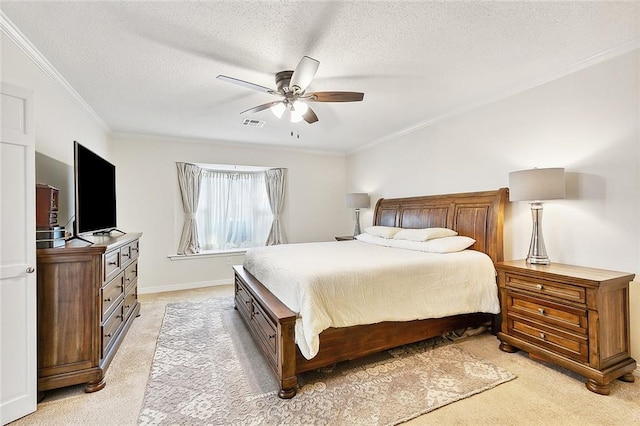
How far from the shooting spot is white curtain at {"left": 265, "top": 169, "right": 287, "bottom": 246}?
5766 mm

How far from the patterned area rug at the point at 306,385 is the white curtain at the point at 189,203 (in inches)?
89.1

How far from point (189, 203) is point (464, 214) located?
4340mm

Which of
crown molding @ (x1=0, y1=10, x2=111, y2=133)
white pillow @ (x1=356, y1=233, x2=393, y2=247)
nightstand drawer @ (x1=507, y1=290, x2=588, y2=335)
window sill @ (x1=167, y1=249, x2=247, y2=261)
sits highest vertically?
crown molding @ (x1=0, y1=10, x2=111, y2=133)

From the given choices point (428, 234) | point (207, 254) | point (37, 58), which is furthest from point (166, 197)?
point (428, 234)

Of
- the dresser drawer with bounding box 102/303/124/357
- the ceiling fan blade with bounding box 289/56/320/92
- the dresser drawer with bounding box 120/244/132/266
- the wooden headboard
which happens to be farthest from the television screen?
the wooden headboard

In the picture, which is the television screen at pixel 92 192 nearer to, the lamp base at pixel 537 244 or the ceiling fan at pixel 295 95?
the ceiling fan at pixel 295 95

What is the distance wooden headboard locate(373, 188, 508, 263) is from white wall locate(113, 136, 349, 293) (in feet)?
7.81

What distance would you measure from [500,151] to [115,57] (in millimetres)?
3877

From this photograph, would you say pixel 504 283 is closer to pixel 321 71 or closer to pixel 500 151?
pixel 500 151

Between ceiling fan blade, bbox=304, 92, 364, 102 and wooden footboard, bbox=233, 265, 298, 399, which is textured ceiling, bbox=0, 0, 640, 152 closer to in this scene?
ceiling fan blade, bbox=304, 92, 364, 102

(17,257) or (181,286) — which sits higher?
(17,257)

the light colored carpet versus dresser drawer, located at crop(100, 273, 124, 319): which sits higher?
dresser drawer, located at crop(100, 273, 124, 319)

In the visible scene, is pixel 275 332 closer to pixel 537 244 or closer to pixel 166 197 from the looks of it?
pixel 537 244

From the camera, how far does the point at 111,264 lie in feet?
8.27
